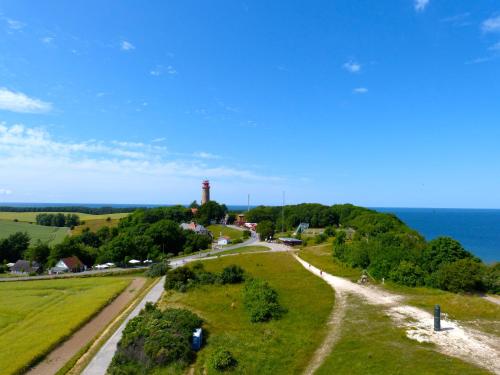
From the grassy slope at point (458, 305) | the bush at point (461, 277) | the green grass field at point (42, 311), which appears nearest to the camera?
the green grass field at point (42, 311)

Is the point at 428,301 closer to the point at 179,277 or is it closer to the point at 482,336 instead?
the point at 482,336

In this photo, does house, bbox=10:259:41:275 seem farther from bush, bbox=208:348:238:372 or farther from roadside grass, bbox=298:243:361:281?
bush, bbox=208:348:238:372

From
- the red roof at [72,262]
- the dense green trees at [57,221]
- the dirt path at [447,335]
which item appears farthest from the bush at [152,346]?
the dense green trees at [57,221]

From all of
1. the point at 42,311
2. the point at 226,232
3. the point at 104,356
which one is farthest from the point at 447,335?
the point at 226,232

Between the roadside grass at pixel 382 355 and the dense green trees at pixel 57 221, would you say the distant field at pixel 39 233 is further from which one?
the roadside grass at pixel 382 355

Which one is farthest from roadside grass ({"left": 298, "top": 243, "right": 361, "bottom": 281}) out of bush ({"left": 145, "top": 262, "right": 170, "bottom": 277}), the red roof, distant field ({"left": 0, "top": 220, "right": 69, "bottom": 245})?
distant field ({"left": 0, "top": 220, "right": 69, "bottom": 245})

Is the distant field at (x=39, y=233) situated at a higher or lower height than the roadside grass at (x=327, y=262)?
lower

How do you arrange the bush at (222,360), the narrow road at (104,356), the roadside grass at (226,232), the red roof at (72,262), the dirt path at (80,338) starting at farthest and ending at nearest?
the roadside grass at (226,232)
the red roof at (72,262)
the dirt path at (80,338)
the narrow road at (104,356)
the bush at (222,360)
